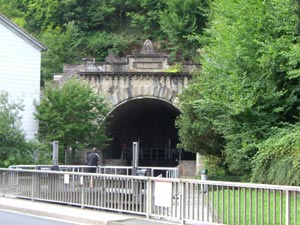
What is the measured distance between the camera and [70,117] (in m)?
34.3

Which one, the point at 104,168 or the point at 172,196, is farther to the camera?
the point at 104,168

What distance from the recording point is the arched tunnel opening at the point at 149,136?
46.5m

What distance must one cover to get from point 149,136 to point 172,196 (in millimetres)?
38036

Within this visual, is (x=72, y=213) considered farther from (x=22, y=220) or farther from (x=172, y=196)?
(x=172, y=196)

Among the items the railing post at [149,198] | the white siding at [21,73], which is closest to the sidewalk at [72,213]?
the railing post at [149,198]

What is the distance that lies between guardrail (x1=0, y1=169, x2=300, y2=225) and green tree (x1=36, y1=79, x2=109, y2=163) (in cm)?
1348

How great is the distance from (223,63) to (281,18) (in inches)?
126

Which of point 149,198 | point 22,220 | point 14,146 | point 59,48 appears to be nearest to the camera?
point 149,198

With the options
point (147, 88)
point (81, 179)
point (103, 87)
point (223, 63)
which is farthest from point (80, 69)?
point (81, 179)

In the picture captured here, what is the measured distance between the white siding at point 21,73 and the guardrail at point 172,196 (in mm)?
15202

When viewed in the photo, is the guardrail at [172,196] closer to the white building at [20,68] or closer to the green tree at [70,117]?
the green tree at [70,117]

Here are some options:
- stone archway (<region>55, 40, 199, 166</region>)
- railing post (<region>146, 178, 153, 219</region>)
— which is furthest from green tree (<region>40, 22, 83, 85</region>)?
railing post (<region>146, 178, 153, 219</region>)

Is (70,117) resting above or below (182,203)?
above

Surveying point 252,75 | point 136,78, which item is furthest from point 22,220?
point 136,78
